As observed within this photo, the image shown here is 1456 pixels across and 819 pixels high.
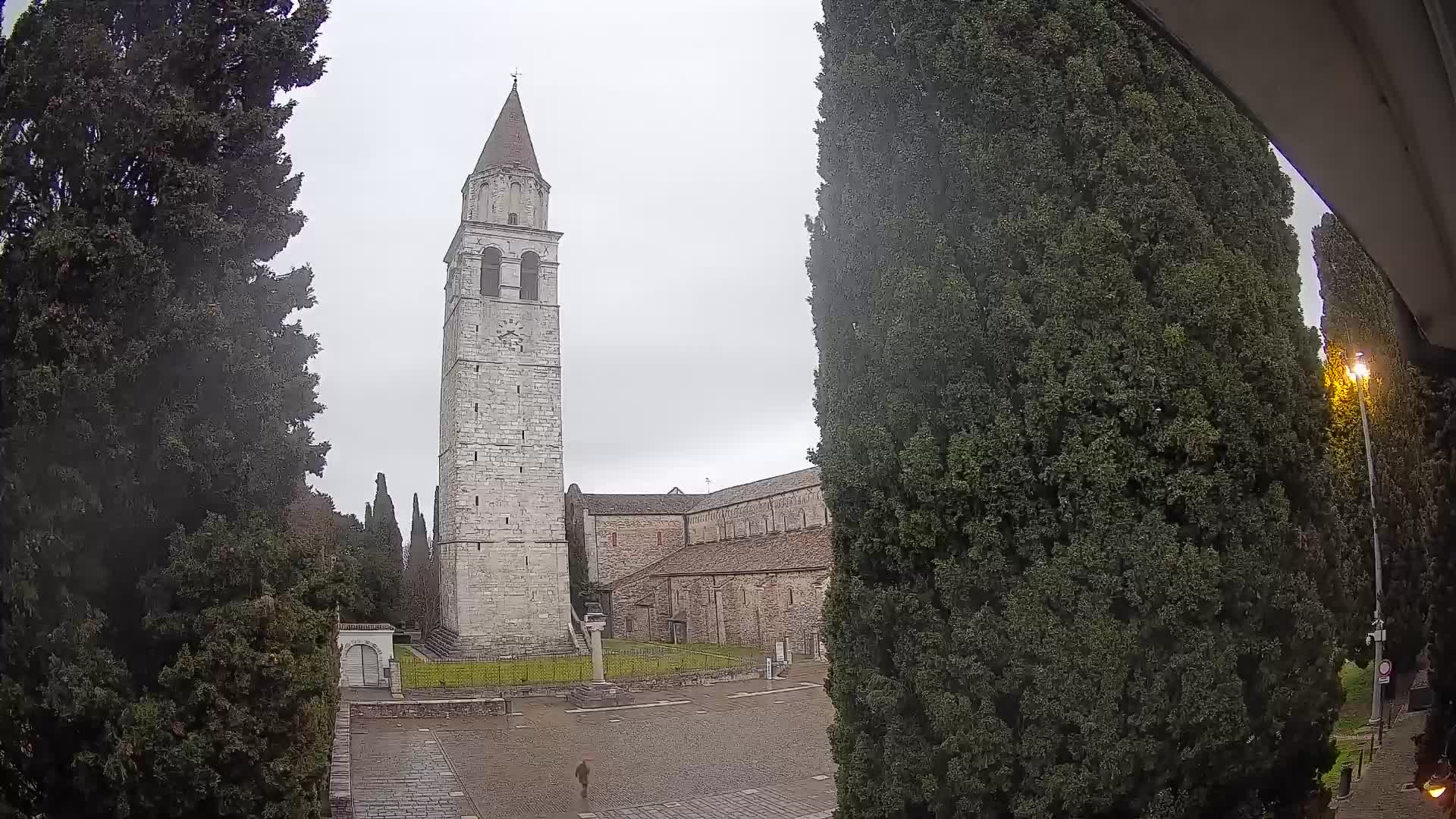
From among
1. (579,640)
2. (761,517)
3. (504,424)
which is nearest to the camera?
(504,424)

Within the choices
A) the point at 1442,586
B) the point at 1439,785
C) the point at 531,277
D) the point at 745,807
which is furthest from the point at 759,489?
the point at 1439,785

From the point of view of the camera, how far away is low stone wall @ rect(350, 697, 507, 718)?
20.9m

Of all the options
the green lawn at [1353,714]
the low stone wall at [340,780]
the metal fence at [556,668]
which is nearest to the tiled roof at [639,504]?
the metal fence at [556,668]

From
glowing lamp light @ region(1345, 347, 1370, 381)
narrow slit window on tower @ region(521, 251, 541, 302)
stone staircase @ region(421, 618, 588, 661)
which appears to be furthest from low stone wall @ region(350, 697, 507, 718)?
glowing lamp light @ region(1345, 347, 1370, 381)

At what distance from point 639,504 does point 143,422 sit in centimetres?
4450

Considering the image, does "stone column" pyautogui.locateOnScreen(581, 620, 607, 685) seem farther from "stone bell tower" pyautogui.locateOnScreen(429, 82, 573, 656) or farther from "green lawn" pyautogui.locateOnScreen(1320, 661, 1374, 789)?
"green lawn" pyautogui.locateOnScreen(1320, 661, 1374, 789)

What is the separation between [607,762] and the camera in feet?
53.7

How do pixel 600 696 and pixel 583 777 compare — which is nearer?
pixel 583 777

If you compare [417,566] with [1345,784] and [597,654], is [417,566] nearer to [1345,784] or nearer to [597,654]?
[597,654]

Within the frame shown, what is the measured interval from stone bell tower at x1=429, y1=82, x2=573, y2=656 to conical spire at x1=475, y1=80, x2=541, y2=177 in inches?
1.8

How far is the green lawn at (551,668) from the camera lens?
26.5 m

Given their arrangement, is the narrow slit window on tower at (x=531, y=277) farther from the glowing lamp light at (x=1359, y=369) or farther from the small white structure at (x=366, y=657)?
the glowing lamp light at (x=1359, y=369)

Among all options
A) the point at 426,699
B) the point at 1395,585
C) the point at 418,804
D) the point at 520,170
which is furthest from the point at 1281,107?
the point at 520,170

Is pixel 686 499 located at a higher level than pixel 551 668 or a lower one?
higher
